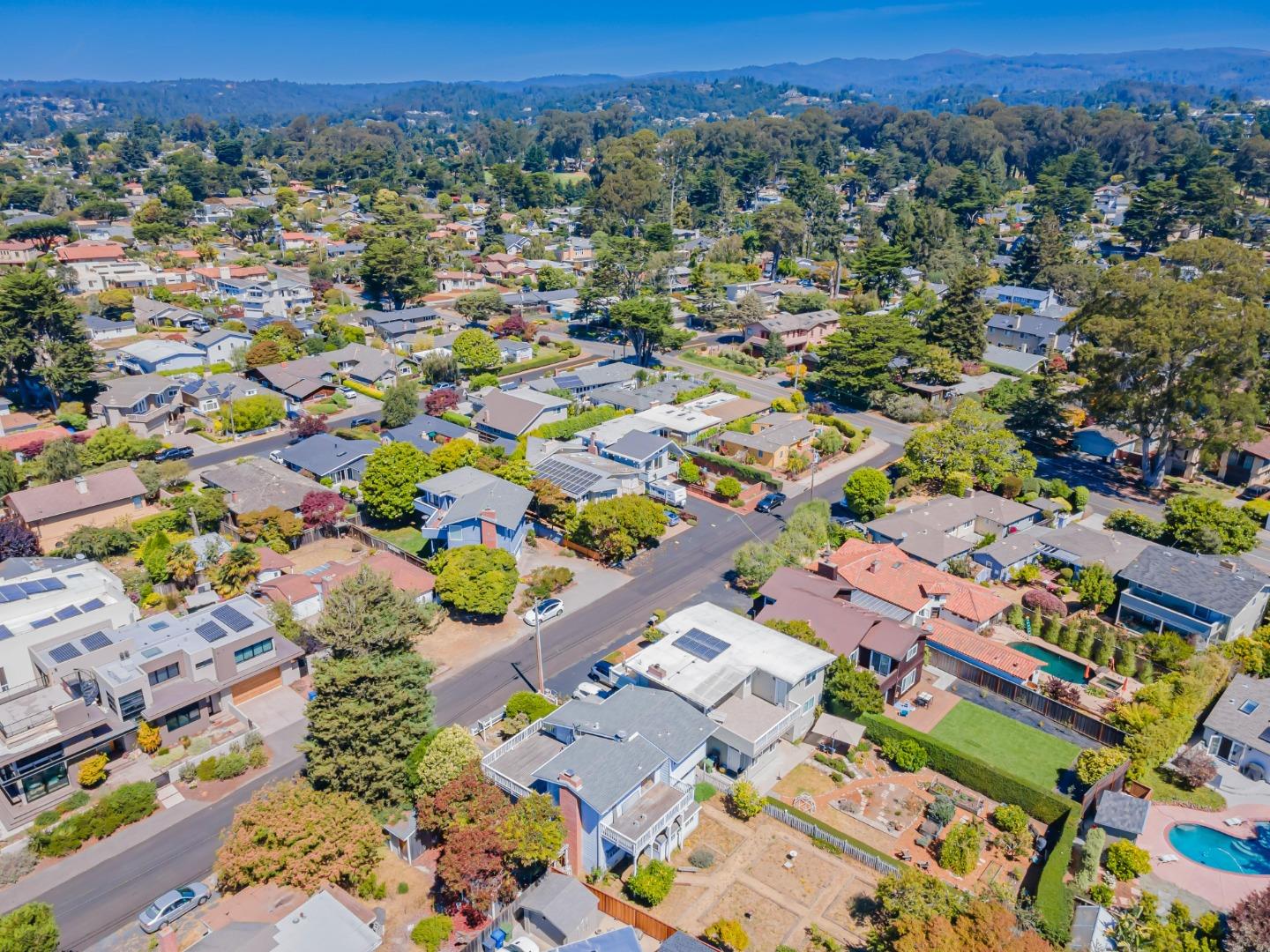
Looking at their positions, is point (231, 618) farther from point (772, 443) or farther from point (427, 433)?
point (772, 443)

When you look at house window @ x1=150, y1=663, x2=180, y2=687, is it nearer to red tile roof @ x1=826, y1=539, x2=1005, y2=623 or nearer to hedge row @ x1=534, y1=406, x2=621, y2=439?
red tile roof @ x1=826, y1=539, x2=1005, y2=623

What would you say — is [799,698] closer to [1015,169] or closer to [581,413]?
[581,413]

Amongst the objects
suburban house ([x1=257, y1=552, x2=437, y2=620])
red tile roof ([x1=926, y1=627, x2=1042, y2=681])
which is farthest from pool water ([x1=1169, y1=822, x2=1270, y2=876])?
suburban house ([x1=257, y1=552, x2=437, y2=620])

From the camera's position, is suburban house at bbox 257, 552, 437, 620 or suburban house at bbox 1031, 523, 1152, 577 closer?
suburban house at bbox 257, 552, 437, 620

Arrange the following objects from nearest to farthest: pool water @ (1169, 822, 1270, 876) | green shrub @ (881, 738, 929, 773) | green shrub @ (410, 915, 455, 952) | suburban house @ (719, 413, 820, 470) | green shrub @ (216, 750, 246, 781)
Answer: green shrub @ (410, 915, 455, 952) < pool water @ (1169, 822, 1270, 876) < green shrub @ (216, 750, 246, 781) < green shrub @ (881, 738, 929, 773) < suburban house @ (719, 413, 820, 470)

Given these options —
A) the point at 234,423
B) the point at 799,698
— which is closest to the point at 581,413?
the point at 234,423

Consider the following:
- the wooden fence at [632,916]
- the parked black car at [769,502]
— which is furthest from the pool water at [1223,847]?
the parked black car at [769,502]

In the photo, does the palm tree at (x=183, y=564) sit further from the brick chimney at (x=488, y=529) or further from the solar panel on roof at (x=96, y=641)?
the brick chimney at (x=488, y=529)

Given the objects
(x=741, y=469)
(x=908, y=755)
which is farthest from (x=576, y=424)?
(x=908, y=755)
